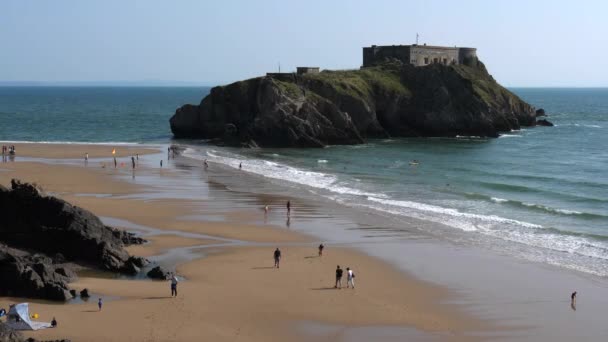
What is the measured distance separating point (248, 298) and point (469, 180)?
3273cm

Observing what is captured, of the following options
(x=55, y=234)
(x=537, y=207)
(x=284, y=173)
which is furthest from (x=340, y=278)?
(x=284, y=173)

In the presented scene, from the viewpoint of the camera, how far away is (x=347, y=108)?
83500 mm

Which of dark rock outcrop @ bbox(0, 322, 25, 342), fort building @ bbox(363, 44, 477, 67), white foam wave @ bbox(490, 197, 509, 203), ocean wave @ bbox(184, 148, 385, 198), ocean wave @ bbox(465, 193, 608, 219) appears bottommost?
ocean wave @ bbox(465, 193, 608, 219)

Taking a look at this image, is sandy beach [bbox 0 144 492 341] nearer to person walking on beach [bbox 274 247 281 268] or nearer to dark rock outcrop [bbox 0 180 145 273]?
person walking on beach [bbox 274 247 281 268]

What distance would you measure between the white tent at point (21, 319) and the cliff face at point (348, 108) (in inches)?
2191

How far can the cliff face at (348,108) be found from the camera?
252 ft

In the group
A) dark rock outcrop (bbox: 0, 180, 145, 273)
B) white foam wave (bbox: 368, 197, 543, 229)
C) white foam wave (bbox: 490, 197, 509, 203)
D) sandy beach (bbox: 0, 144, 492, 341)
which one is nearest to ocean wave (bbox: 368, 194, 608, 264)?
white foam wave (bbox: 368, 197, 543, 229)

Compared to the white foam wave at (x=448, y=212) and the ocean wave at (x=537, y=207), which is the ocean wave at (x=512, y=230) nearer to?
the white foam wave at (x=448, y=212)

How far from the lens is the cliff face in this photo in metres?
76.7

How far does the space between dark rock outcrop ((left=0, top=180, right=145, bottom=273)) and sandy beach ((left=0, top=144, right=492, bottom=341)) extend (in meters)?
1.45

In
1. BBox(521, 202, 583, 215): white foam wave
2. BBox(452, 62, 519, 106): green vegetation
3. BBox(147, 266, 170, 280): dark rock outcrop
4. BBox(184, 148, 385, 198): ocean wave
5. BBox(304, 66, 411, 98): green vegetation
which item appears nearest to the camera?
BBox(147, 266, 170, 280): dark rock outcrop

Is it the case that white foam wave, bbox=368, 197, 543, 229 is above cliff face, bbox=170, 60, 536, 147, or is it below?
below

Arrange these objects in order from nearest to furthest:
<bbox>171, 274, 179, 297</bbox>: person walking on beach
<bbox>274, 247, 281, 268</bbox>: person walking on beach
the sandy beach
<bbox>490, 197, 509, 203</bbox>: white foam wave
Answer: the sandy beach, <bbox>171, 274, 179, 297</bbox>: person walking on beach, <bbox>274, 247, 281, 268</bbox>: person walking on beach, <bbox>490, 197, 509, 203</bbox>: white foam wave

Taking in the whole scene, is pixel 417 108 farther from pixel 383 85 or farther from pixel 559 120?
pixel 559 120
